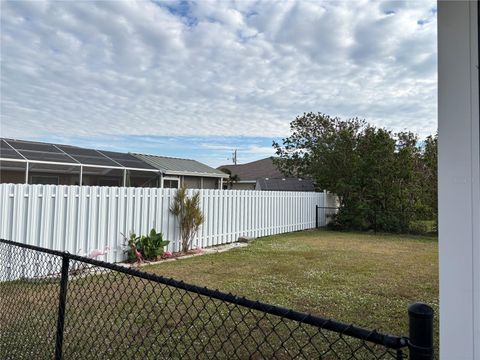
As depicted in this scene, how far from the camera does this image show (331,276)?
5996 mm

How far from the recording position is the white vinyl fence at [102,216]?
5.72 meters

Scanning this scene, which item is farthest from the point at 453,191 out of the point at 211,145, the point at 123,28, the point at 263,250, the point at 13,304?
the point at 211,145

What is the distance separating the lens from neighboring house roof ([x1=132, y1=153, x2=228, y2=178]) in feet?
59.8

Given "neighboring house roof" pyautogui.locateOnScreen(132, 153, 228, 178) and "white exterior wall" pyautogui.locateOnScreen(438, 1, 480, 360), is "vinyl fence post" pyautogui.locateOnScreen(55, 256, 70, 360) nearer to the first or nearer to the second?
"white exterior wall" pyautogui.locateOnScreen(438, 1, 480, 360)

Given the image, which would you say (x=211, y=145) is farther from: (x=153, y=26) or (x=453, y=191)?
(x=453, y=191)

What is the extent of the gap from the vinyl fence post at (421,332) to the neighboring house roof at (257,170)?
2924 cm

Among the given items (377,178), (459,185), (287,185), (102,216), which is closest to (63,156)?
(102,216)

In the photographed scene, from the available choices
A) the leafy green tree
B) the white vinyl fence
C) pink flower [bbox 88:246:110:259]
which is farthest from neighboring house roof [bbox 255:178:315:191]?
pink flower [bbox 88:246:110:259]

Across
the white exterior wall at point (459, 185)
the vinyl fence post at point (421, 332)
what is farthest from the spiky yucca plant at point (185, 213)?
the vinyl fence post at point (421, 332)

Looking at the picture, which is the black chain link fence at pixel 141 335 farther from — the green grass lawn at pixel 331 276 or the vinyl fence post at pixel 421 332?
the vinyl fence post at pixel 421 332

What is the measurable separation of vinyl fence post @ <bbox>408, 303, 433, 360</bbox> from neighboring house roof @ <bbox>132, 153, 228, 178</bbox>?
17.3 m

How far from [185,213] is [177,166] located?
1126cm

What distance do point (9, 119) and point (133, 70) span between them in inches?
335

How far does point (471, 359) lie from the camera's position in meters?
1.13
